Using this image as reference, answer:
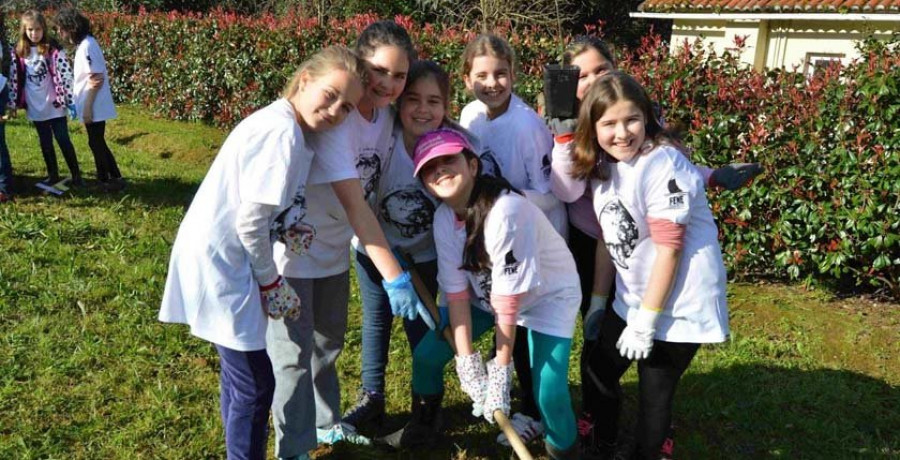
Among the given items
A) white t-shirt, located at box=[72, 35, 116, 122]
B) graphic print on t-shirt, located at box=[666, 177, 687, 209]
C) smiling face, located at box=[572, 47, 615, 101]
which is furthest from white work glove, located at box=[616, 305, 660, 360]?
white t-shirt, located at box=[72, 35, 116, 122]

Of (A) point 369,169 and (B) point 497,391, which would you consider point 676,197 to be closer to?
(B) point 497,391

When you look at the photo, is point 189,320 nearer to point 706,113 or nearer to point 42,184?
point 706,113

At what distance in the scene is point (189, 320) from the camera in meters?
2.50

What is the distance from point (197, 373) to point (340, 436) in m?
1.02

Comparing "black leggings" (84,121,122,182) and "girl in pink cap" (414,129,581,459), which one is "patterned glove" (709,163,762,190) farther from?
"black leggings" (84,121,122,182)

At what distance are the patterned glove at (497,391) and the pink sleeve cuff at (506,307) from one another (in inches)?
6.8

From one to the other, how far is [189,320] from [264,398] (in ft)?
1.20

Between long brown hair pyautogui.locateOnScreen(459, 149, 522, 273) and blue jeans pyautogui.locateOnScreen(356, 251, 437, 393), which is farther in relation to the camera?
blue jeans pyautogui.locateOnScreen(356, 251, 437, 393)

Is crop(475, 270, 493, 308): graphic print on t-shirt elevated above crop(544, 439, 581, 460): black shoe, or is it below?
above

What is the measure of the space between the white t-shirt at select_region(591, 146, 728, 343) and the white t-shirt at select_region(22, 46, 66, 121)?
19.2 feet

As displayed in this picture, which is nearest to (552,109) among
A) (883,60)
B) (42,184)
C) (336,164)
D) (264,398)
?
(336,164)

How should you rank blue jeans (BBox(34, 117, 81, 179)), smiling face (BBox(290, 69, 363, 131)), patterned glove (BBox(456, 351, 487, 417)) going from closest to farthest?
smiling face (BBox(290, 69, 363, 131)) → patterned glove (BBox(456, 351, 487, 417)) → blue jeans (BBox(34, 117, 81, 179))

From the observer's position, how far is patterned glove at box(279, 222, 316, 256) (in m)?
2.69

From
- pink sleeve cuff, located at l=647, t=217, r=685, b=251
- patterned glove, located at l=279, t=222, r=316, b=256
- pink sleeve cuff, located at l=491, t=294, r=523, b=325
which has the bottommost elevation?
pink sleeve cuff, located at l=491, t=294, r=523, b=325
